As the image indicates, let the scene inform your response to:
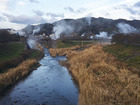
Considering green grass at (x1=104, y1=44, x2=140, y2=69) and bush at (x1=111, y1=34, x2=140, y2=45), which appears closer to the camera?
green grass at (x1=104, y1=44, x2=140, y2=69)

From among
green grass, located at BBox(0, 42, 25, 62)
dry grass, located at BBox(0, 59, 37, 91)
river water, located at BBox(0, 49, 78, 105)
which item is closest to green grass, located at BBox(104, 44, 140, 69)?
river water, located at BBox(0, 49, 78, 105)

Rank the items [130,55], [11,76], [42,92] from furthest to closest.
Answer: [130,55] → [11,76] → [42,92]

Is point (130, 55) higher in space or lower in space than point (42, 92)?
higher

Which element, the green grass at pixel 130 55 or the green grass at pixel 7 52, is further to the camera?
the green grass at pixel 7 52

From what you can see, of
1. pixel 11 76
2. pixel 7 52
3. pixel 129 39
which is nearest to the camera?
pixel 11 76

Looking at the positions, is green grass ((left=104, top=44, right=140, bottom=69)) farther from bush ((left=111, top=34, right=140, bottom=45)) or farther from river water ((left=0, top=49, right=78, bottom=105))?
river water ((left=0, top=49, right=78, bottom=105))

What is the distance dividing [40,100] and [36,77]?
8935mm

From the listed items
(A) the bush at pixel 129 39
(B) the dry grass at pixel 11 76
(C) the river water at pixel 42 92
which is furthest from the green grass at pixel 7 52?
(A) the bush at pixel 129 39

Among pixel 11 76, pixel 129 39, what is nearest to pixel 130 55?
pixel 129 39

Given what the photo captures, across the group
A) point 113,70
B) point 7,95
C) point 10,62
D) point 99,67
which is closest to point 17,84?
point 7,95

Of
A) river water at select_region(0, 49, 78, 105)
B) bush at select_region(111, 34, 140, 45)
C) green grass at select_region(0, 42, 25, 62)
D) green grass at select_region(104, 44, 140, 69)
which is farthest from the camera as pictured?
bush at select_region(111, 34, 140, 45)

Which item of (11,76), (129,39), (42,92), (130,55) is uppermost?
(129,39)

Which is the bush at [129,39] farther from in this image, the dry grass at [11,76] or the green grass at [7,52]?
the green grass at [7,52]

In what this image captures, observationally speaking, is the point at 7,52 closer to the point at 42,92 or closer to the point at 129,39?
the point at 42,92
